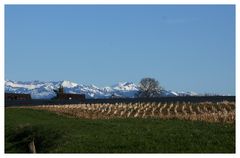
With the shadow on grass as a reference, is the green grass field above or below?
below

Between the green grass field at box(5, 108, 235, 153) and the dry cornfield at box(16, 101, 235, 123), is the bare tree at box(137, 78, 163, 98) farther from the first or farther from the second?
the green grass field at box(5, 108, 235, 153)

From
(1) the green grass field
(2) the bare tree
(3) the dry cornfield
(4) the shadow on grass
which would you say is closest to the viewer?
(4) the shadow on grass

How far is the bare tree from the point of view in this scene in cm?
11106

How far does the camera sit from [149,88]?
112 meters

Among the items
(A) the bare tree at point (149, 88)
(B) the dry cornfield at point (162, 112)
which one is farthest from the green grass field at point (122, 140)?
(A) the bare tree at point (149, 88)

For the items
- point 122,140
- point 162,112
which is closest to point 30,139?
point 122,140

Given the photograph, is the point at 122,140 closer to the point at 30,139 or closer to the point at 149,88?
the point at 30,139

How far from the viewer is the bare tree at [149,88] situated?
364ft

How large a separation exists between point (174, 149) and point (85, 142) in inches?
127

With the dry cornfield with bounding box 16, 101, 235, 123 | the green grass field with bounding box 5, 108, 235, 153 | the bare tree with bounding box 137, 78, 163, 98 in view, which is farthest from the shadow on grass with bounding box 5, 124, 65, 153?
the bare tree with bounding box 137, 78, 163, 98

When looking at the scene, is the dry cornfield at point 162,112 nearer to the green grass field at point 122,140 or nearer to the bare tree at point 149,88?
the green grass field at point 122,140

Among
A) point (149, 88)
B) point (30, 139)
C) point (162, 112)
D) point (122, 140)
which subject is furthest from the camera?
point (149, 88)
